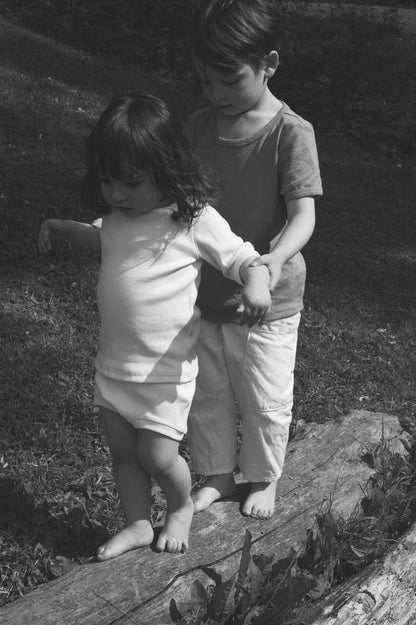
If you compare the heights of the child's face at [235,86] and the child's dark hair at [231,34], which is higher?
the child's dark hair at [231,34]

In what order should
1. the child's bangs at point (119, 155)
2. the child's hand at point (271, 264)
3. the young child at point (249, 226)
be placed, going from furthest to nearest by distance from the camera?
the young child at point (249, 226)
the child's hand at point (271, 264)
the child's bangs at point (119, 155)

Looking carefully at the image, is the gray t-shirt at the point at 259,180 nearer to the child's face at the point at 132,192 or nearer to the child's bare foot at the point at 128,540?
the child's face at the point at 132,192

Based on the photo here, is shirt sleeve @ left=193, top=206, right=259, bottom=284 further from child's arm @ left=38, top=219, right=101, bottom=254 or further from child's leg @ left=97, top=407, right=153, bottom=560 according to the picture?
child's leg @ left=97, top=407, right=153, bottom=560

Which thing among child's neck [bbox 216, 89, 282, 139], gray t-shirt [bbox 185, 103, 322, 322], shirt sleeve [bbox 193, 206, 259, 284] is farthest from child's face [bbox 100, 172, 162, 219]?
child's neck [bbox 216, 89, 282, 139]

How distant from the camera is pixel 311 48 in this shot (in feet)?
36.5

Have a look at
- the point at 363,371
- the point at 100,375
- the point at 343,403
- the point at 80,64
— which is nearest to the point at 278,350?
the point at 100,375

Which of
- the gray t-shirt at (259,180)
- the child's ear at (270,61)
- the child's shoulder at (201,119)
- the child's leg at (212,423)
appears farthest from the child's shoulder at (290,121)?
the child's leg at (212,423)

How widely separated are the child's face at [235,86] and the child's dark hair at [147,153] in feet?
0.64

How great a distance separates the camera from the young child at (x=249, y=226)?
8.45 ft

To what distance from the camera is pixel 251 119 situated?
2713 mm

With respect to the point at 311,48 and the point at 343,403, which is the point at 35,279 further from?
the point at 311,48

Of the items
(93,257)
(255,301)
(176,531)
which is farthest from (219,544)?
(93,257)

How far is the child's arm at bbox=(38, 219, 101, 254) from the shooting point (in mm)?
2627

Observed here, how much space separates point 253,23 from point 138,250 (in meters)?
0.74
